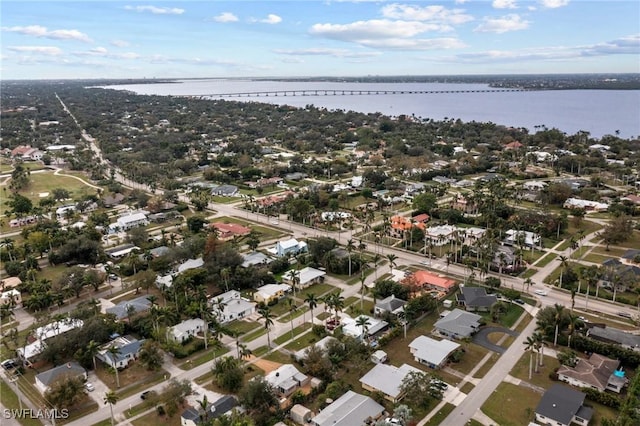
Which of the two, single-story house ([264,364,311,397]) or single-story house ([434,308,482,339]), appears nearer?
single-story house ([264,364,311,397])

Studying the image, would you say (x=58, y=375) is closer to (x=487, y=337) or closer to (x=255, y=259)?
(x=255, y=259)

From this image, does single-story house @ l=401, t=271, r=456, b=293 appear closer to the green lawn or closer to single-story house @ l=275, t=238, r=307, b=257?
the green lawn

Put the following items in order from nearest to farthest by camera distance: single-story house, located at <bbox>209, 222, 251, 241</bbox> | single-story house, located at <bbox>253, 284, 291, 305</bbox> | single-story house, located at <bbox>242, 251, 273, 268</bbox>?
1. single-story house, located at <bbox>253, 284, 291, 305</bbox>
2. single-story house, located at <bbox>242, 251, 273, 268</bbox>
3. single-story house, located at <bbox>209, 222, 251, 241</bbox>

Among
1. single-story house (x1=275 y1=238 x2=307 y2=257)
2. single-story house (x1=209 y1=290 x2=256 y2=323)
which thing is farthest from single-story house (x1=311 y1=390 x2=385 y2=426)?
single-story house (x1=275 y1=238 x2=307 y2=257)

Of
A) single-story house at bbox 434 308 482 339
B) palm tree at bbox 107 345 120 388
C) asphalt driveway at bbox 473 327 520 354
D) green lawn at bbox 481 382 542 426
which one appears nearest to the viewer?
green lawn at bbox 481 382 542 426

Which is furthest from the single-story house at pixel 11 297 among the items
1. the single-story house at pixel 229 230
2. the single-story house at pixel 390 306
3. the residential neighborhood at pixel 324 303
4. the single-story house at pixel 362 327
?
the single-story house at pixel 390 306

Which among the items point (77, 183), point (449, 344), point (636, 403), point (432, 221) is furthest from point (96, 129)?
point (636, 403)

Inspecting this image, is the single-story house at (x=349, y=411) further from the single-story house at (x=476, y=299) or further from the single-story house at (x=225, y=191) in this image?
the single-story house at (x=225, y=191)
